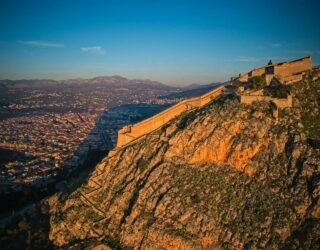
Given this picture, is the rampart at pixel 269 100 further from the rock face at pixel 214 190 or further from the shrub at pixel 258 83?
the shrub at pixel 258 83

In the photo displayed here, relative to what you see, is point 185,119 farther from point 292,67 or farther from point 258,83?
point 292,67

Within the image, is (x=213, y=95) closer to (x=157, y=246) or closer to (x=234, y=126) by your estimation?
(x=234, y=126)

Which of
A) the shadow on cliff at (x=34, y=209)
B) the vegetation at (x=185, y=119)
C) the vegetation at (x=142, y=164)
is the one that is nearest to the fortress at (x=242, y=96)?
the vegetation at (x=185, y=119)

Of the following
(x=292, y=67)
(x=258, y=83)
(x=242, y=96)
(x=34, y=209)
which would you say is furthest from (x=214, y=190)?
(x=34, y=209)

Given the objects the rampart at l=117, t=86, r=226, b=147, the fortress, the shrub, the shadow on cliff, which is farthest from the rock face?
the shrub

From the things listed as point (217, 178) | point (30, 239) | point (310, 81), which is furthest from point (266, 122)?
point (30, 239)

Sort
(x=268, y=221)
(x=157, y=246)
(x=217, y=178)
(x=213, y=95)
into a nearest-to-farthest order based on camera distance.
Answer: (x=268, y=221) → (x=157, y=246) → (x=217, y=178) → (x=213, y=95)

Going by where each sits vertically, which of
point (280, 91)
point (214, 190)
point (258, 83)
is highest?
point (258, 83)
